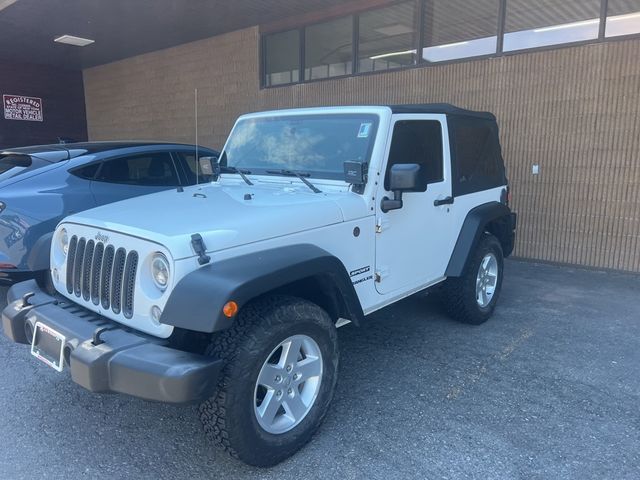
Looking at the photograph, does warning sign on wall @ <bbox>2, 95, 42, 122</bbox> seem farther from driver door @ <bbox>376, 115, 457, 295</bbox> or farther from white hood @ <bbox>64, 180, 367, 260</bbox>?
driver door @ <bbox>376, 115, 457, 295</bbox>

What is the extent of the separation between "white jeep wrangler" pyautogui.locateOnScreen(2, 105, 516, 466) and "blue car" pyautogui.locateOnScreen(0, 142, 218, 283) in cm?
81

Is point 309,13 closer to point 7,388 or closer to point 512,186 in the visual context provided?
point 512,186

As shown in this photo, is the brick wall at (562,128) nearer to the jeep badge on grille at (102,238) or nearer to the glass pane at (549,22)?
the glass pane at (549,22)

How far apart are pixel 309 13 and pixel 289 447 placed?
829 cm

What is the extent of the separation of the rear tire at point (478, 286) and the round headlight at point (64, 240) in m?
3.06

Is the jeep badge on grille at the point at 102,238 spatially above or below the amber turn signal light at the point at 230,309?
above

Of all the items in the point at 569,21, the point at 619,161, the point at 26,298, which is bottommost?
the point at 26,298

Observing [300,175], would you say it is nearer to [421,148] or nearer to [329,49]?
[421,148]

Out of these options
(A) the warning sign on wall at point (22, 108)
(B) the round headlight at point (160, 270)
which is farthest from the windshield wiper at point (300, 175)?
(A) the warning sign on wall at point (22, 108)

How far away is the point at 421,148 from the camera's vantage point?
382cm

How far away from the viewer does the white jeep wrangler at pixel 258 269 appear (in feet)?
7.44

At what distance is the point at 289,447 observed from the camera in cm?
262

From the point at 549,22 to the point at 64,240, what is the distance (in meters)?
6.51

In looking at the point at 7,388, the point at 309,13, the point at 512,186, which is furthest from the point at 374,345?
the point at 309,13
